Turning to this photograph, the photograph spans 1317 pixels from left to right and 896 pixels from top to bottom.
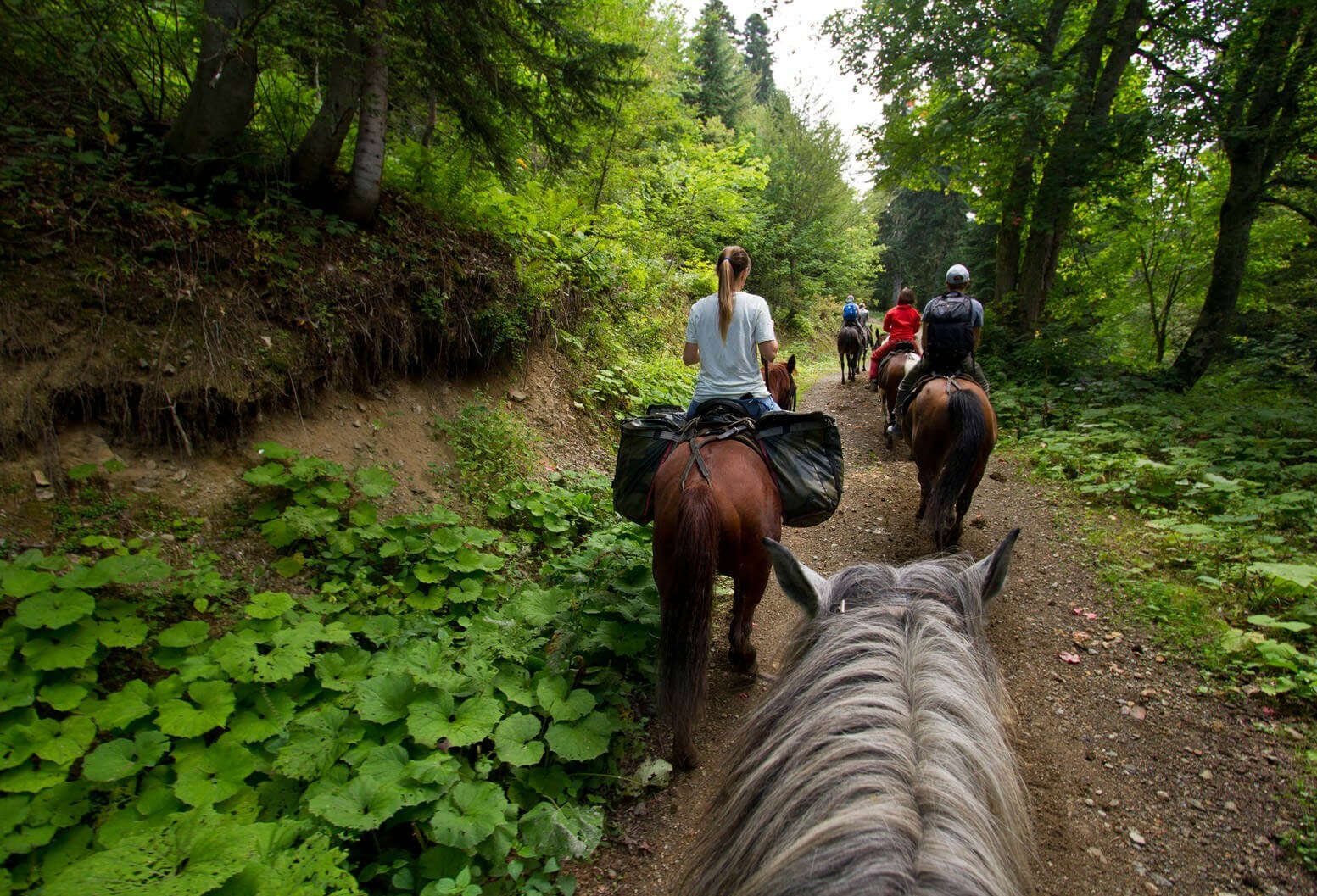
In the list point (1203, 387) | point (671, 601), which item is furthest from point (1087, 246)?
point (671, 601)

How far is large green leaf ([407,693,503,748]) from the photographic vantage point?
7.21ft

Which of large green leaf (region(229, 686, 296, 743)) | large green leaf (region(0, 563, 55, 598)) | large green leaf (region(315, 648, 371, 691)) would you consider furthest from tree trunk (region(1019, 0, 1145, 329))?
large green leaf (region(0, 563, 55, 598))

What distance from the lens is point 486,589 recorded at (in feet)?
11.4

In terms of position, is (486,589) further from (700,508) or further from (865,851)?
(865,851)

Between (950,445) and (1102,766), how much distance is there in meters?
2.64

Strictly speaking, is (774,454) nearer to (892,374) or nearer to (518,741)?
(518,741)

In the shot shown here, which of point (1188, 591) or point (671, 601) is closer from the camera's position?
point (671, 601)

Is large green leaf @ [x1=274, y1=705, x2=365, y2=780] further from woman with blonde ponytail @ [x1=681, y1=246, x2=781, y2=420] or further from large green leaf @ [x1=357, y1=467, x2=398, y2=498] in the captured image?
woman with blonde ponytail @ [x1=681, y1=246, x2=781, y2=420]

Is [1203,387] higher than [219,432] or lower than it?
higher

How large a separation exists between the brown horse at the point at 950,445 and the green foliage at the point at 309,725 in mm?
2860

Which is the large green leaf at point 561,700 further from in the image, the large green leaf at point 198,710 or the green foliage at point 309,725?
the large green leaf at point 198,710

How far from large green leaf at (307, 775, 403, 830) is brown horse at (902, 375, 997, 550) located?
4.29 meters

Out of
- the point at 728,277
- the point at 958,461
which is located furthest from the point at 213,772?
the point at 958,461

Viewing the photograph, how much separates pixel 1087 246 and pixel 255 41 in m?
21.4
